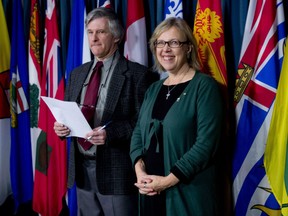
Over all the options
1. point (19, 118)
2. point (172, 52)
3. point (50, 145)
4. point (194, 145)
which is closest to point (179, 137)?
point (194, 145)

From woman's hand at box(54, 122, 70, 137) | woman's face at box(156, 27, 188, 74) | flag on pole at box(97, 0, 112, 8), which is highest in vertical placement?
flag on pole at box(97, 0, 112, 8)

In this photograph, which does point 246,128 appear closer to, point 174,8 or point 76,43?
point 174,8

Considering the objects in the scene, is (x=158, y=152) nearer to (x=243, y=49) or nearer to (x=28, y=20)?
(x=243, y=49)

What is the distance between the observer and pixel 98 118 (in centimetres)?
185

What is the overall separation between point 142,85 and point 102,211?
0.70m

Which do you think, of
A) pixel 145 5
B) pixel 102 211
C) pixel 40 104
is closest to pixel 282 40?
pixel 145 5

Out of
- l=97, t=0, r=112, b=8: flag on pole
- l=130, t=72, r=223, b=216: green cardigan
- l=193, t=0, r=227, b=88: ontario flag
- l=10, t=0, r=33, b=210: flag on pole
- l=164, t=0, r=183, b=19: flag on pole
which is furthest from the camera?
l=10, t=0, r=33, b=210: flag on pole

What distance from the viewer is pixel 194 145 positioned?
150 centimetres

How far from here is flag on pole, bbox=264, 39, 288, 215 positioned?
64.6 inches

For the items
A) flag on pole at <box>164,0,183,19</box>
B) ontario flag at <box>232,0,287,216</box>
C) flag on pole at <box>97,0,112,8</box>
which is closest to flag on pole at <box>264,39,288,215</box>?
ontario flag at <box>232,0,287,216</box>

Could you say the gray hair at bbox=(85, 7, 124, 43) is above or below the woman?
above

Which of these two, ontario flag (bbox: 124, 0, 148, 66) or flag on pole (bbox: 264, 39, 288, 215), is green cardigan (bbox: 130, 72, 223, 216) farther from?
ontario flag (bbox: 124, 0, 148, 66)

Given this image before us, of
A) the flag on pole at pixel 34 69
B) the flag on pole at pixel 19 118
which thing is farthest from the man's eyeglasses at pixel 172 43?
the flag on pole at pixel 19 118

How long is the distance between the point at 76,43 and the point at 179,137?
1181 mm
